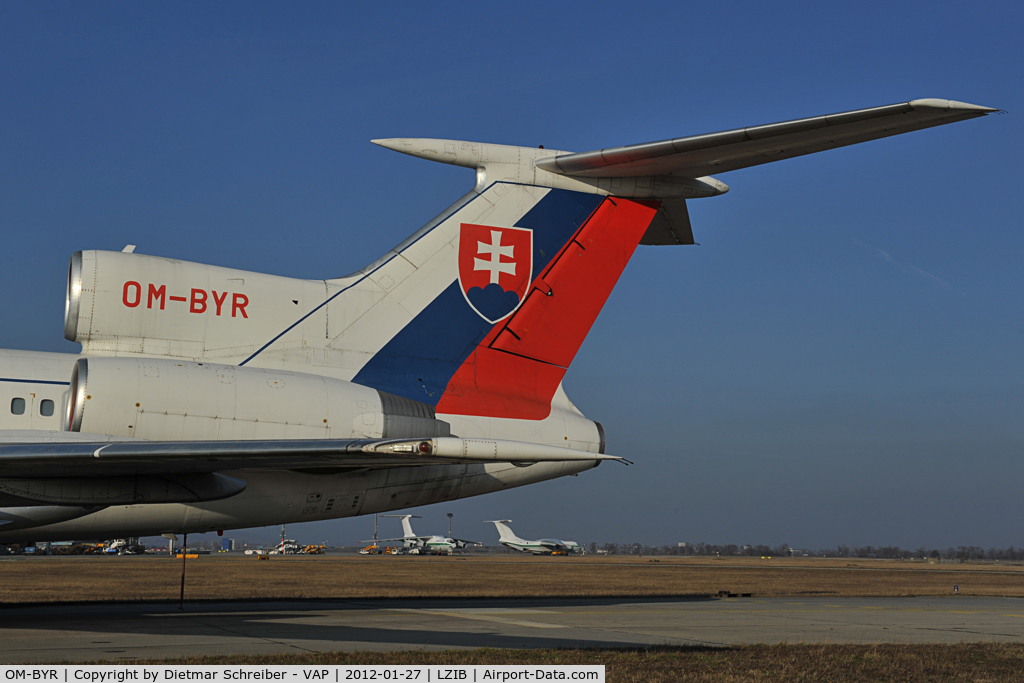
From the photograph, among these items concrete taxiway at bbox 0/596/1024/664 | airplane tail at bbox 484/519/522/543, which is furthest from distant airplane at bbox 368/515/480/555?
concrete taxiway at bbox 0/596/1024/664

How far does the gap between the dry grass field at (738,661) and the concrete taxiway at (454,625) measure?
0.85m

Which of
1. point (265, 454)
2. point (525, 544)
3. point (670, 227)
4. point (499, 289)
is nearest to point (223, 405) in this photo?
point (265, 454)

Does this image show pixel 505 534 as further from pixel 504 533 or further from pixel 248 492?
pixel 248 492

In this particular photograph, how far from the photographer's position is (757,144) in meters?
12.0

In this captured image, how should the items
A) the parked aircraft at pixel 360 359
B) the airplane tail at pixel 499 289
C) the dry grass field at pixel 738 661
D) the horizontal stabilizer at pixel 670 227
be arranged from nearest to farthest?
the dry grass field at pixel 738 661, the parked aircraft at pixel 360 359, the airplane tail at pixel 499 289, the horizontal stabilizer at pixel 670 227

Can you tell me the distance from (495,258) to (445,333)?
146 centimetres

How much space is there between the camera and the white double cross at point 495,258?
45.6 feet

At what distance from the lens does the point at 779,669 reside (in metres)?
10.2

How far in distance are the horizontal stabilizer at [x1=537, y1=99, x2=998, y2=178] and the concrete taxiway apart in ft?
22.6

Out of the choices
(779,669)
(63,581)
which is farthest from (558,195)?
(63,581)

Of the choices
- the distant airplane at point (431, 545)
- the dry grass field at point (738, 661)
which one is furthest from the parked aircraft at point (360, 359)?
the distant airplane at point (431, 545)

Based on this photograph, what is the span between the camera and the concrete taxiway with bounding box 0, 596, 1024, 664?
11.1 meters

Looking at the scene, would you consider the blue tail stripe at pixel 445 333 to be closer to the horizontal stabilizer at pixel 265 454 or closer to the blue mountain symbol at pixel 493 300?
the blue mountain symbol at pixel 493 300

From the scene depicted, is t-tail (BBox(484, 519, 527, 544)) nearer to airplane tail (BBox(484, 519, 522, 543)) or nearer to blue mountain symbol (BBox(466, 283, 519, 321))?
airplane tail (BBox(484, 519, 522, 543))
